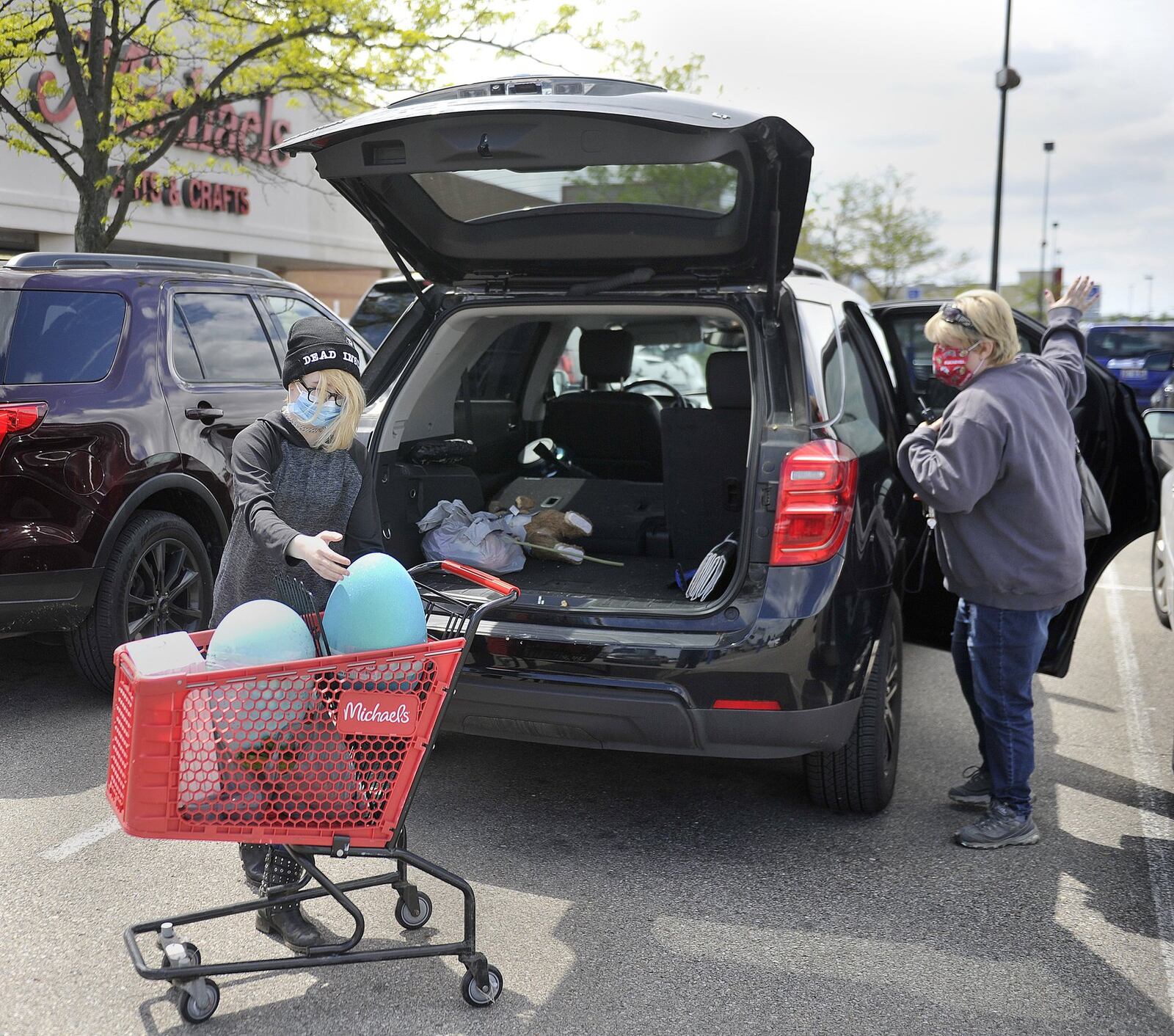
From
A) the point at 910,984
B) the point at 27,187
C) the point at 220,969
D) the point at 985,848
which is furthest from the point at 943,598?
the point at 27,187

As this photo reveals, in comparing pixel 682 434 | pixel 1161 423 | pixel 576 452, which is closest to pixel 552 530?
pixel 682 434

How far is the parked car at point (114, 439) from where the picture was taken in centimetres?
451

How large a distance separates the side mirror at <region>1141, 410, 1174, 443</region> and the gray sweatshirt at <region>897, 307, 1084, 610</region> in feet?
4.77

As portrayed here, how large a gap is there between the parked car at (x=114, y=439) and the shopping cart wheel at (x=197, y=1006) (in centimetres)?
225

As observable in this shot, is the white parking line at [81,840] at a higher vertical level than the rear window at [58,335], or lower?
lower

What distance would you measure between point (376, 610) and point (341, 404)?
693 millimetres

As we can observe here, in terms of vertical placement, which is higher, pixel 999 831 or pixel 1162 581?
pixel 1162 581

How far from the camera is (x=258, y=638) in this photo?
2.66 meters

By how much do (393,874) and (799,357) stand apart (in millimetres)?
1918

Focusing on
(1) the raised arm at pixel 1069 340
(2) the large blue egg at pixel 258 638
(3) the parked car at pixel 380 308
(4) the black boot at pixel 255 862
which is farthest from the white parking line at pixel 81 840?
(3) the parked car at pixel 380 308

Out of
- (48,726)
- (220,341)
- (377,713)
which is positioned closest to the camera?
(377,713)

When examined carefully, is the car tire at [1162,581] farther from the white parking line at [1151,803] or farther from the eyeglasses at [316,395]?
the eyeglasses at [316,395]

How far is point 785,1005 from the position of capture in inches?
114

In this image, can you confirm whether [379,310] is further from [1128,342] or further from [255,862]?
[1128,342]
